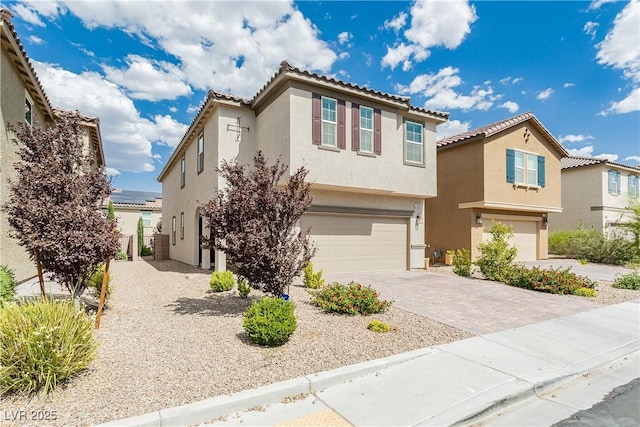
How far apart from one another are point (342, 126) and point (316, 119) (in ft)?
3.50

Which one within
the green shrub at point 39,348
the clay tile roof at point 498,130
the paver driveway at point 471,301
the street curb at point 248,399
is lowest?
the paver driveway at point 471,301

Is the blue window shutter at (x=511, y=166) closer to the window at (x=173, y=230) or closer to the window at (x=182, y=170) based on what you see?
the window at (x=182, y=170)

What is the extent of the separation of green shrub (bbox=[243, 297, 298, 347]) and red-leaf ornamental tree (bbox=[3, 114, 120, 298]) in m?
2.91

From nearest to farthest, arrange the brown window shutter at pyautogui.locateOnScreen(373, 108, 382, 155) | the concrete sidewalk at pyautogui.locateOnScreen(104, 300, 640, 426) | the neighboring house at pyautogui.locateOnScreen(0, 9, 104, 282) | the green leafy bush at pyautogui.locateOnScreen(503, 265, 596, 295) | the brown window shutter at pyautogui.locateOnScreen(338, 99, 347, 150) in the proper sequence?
the concrete sidewalk at pyautogui.locateOnScreen(104, 300, 640, 426), the neighboring house at pyautogui.locateOnScreen(0, 9, 104, 282), the green leafy bush at pyautogui.locateOnScreen(503, 265, 596, 295), the brown window shutter at pyautogui.locateOnScreen(338, 99, 347, 150), the brown window shutter at pyautogui.locateOnScreen(373, 108, 382, 155)

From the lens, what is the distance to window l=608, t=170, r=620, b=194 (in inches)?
907

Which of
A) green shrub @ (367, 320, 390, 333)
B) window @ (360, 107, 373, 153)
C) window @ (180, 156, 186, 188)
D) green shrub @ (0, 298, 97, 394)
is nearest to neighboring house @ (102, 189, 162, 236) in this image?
window @ (180, 156, 186, 188)

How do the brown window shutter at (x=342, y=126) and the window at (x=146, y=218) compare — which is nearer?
the brown window shutter at (x=342, y=126)

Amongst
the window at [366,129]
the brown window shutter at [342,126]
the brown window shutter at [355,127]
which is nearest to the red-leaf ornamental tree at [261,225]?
the brown window shutter at [342,126]

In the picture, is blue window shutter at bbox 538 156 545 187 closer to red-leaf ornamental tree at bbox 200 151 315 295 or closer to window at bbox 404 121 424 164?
window at bbox 404 121 424 164

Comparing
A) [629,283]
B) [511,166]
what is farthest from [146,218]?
[629,283]

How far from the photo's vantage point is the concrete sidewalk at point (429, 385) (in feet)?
10.7

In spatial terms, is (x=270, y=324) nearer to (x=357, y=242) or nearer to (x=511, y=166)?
(x=357, y=242)

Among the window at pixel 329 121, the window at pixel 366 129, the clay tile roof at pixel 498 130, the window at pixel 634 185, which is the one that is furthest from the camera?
the window at pixel 634 185

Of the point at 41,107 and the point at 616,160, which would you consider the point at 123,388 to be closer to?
the point at 41,107
